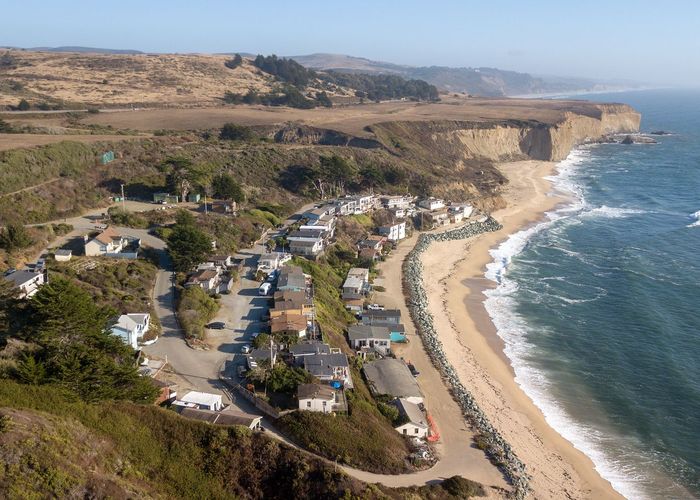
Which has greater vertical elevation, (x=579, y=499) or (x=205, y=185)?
(x=205, y=185)

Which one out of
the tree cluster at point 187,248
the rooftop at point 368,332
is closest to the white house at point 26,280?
the tree cluster at point 187,248

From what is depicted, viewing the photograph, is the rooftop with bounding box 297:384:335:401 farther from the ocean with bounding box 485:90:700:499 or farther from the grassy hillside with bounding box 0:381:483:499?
the ocean with bounding box 485:90:700:499

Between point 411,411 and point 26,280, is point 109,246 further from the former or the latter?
point 411,411

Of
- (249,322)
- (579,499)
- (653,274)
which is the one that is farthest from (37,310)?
(653,274)

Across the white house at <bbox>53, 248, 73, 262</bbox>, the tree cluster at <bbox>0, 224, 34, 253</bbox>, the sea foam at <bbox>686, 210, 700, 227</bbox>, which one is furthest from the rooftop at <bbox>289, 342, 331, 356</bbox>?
the sea foam at <bbox>686, 210, 700, 227</bbox>

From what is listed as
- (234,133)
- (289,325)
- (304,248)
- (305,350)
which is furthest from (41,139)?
(305,350)

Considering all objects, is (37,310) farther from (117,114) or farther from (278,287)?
(117,114)

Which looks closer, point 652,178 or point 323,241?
point 323,241
